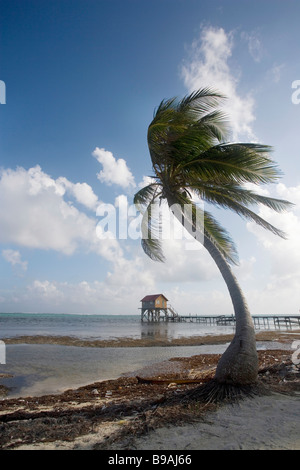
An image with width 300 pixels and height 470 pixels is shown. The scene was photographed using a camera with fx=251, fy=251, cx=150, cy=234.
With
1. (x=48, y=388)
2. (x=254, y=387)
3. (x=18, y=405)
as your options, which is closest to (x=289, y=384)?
(x=254, y=387)

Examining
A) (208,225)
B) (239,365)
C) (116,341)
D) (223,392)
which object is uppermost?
(208,225)

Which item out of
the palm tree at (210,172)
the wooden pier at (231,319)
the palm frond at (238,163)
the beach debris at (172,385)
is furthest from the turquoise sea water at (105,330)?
the palm frond at (238,163)

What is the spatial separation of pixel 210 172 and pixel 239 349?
403cm

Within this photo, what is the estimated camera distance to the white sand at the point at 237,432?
9.26 ft

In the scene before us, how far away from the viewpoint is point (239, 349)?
491cm

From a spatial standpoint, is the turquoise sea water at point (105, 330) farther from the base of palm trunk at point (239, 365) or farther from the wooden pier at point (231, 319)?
the base of palm trunk at point (239, 365)

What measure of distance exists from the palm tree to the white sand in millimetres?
1138

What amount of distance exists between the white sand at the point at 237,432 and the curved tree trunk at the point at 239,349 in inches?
27.7

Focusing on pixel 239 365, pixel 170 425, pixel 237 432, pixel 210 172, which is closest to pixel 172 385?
pixel 239 365

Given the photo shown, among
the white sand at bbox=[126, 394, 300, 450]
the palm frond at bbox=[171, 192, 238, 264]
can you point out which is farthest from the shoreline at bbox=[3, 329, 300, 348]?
the white sand at bbox=[126, 394, 300, 450]

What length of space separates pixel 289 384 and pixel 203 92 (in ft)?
23.0

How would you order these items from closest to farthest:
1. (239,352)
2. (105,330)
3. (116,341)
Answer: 1. (239,352)
2. (116,341)
3. (105,330)

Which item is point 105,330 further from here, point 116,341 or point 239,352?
point 239,352

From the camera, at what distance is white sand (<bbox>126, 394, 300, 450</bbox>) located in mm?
2822
